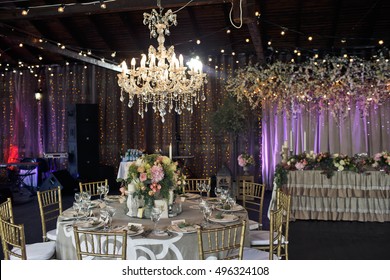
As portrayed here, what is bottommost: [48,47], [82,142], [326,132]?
[82,142]

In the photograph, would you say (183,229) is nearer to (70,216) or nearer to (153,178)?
(153,178)

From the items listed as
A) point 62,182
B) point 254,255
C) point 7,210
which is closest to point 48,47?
point 62,182

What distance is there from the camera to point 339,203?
587cm

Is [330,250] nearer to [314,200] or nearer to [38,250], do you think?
[314,200]

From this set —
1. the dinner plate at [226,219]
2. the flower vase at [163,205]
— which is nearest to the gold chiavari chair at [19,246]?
the flower vase at [163,205]

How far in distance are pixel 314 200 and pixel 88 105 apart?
6.35 meters

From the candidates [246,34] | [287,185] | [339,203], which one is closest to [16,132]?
[246,34]

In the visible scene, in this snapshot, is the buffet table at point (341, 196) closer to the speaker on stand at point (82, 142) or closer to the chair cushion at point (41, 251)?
the chair cushion at point (41, 251)

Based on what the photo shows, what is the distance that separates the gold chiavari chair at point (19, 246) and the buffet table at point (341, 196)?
383 centimetres

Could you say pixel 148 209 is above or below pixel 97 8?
below

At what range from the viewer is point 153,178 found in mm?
3139

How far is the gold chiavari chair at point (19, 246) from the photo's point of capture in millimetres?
2798

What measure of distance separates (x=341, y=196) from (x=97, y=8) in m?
4.87

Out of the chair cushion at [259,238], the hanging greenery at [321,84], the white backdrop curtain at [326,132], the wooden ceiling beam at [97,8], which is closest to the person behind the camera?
the chair cushion at [259,238]
